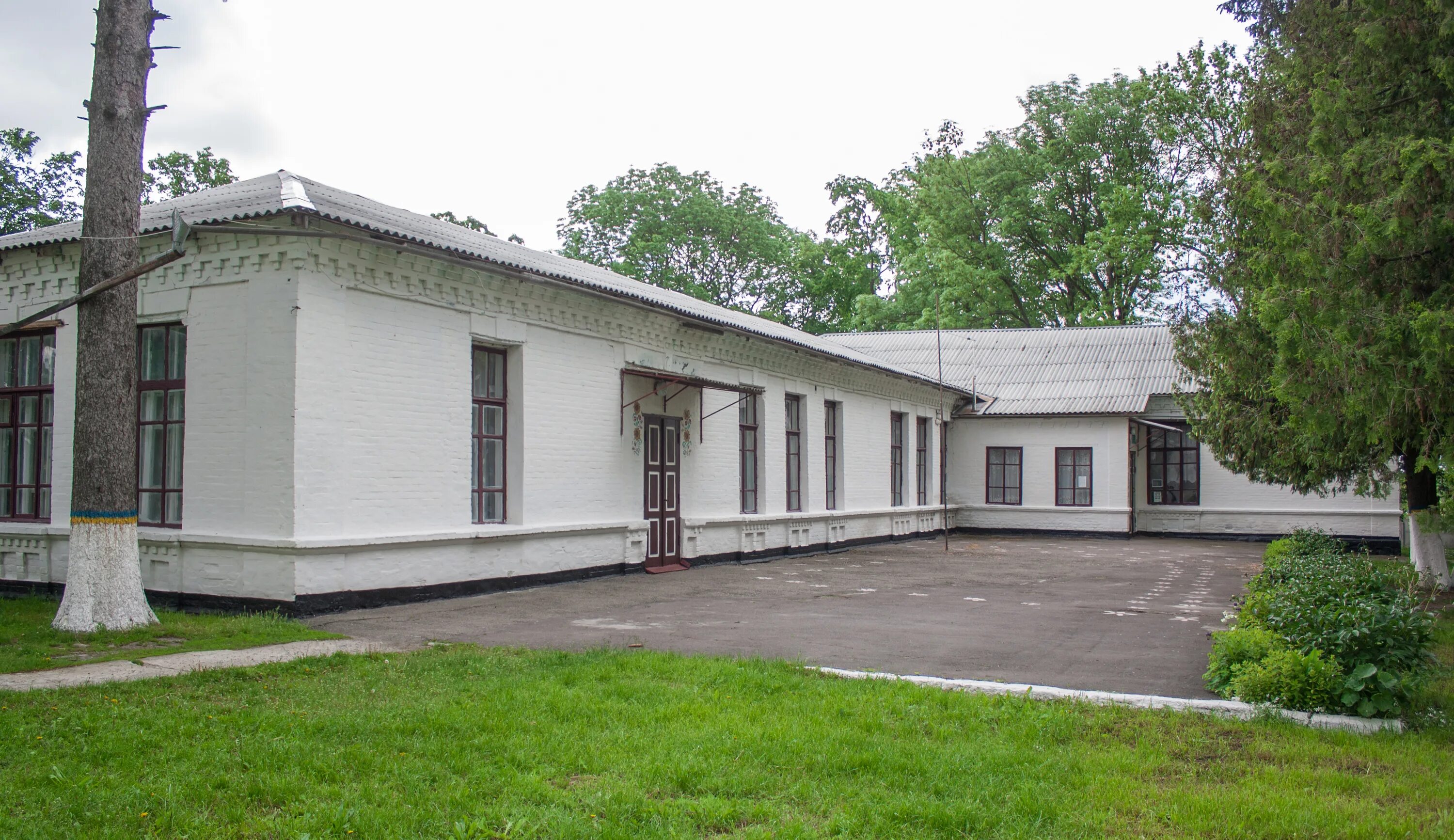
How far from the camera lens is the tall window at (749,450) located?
59.7ft

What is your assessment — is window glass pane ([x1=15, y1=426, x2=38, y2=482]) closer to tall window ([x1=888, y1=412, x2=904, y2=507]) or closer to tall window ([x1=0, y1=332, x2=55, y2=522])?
tall window ([x1=0, y1=332, x2=55, y2=522])

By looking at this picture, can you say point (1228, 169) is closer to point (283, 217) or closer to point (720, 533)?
point (720, 533)

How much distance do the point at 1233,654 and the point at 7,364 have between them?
13.3m

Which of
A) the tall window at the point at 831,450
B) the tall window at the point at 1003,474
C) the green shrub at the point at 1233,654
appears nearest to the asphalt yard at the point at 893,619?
the green shrub at the point at 1233,654

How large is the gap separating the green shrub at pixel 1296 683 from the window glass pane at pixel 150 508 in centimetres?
1015

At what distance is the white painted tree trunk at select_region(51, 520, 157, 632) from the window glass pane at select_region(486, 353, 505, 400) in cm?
472

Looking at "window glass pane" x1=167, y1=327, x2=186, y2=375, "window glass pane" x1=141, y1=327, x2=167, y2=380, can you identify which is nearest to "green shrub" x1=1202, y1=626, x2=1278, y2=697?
"window glass pane" x1=167, y1=327, x2=186, y2=375

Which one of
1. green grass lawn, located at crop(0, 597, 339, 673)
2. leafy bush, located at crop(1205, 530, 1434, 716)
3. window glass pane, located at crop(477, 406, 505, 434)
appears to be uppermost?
window glass pane, located at crop(477, 406, 505, 434)

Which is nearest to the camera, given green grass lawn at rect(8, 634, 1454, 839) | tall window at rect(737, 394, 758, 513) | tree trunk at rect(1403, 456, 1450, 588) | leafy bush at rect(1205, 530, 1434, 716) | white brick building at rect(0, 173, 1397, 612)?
green grass lawn at rect(8, 634, 1454, 839)

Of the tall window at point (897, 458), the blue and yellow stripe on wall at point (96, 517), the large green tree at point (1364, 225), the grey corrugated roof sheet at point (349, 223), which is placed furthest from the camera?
the tall window at point (897, 458)

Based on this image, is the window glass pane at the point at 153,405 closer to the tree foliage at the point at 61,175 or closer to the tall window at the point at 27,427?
the tall window at the point at 27,427

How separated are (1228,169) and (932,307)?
83.8 ft

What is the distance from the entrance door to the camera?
15.6 metres

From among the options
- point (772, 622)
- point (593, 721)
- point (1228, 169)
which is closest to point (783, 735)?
point (593, 721)
